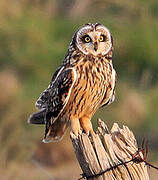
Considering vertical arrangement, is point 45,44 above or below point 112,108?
above

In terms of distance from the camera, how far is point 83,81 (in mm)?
5160

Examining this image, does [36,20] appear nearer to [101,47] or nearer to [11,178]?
[11,178]

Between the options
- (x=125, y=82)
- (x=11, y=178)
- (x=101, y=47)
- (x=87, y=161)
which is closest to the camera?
(x=87, y=161)

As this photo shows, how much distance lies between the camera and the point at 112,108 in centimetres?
1253

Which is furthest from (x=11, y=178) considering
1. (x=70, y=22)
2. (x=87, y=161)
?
(x=70, y=22)

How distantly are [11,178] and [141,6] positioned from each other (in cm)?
779

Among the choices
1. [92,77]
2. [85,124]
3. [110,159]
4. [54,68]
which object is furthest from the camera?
[54,68]

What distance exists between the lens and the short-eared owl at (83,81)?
5.11 metres

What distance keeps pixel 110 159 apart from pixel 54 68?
979 centimetres

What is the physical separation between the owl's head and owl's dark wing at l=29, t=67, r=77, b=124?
166mm

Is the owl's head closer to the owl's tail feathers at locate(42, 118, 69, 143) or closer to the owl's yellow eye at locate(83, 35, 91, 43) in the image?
the owl's yellow eye at locate(83, 35, 91, 43)

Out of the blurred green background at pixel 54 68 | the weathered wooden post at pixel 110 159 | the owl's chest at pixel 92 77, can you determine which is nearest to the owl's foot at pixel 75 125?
the owl's chest at pixel 92 77

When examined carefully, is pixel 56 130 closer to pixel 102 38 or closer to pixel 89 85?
pixel 89 85

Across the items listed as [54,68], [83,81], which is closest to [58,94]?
[83,81]
